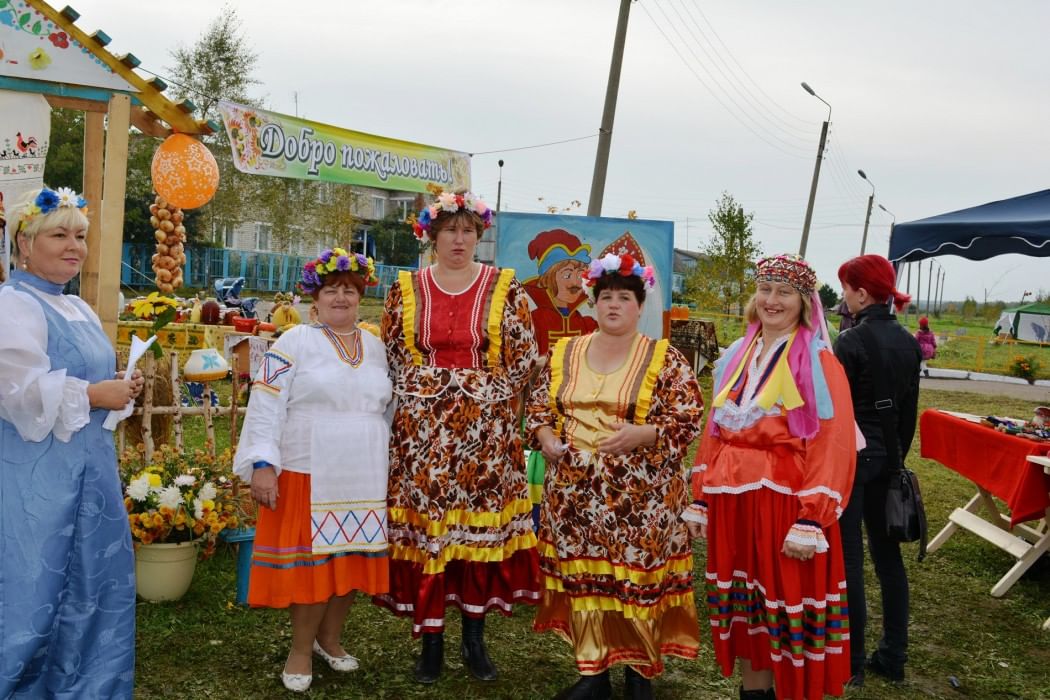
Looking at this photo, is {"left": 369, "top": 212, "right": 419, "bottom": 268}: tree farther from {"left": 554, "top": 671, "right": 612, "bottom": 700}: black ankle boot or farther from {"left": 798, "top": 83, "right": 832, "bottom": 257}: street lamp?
{"left": 554, "top": 671, "right": 612, "bottom": 700}: black ankle boot

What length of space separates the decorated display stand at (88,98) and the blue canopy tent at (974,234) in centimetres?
537

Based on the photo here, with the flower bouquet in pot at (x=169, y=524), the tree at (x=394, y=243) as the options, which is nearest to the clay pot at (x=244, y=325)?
the flower bouquet in pot at (x=169, y=524)

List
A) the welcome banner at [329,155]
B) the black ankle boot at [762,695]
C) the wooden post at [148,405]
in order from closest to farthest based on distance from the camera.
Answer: the black ankle boot at [762,695] → the wooden post at [148,405] → the welcome banner at [329,155]

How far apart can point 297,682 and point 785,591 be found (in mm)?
1927

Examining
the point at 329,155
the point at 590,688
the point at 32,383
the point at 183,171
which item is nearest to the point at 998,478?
the point at 590,688

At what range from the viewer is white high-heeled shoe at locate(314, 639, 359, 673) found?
354 cm

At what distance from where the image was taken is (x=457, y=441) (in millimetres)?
3344

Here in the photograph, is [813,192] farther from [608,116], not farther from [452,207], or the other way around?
[452,207]

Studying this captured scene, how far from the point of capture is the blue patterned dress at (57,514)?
2.51m

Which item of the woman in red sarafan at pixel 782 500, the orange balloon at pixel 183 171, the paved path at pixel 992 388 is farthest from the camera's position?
the paved path at pixel 992 388

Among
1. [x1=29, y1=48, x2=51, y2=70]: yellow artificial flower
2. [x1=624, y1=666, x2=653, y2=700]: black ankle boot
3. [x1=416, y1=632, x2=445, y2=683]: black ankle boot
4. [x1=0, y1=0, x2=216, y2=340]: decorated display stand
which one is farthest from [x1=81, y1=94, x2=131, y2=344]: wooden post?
[x1=624, y1=666, x2=653, y2=700]: black ankle boot

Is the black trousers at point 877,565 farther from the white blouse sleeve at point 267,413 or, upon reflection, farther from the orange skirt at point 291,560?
the white blouse sleeve at point 267,413

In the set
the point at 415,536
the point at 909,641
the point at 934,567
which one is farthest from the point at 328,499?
the point at 934,567

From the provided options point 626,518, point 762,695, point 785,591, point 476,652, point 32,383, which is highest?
point 32,383
